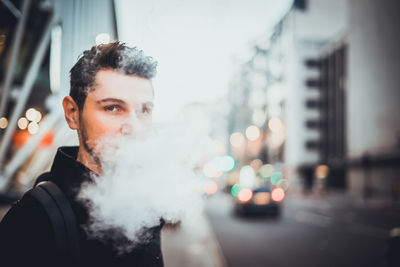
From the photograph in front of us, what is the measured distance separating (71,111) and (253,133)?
66.6 metres

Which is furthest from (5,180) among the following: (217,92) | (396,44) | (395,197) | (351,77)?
(351,77)

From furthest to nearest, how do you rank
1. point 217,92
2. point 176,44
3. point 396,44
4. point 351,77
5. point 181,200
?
point 351,77
point 396,44
point 217,92
point 176,44
point 181,200

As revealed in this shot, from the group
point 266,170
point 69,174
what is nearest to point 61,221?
point 69,174

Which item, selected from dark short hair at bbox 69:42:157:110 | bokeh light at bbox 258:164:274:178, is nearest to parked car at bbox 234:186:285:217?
dark short hair at bbox 69:42:157:110

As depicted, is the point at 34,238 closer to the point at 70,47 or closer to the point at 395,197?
the point at 70,47

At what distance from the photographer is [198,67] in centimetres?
168

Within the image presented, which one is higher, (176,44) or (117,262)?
(176,44)

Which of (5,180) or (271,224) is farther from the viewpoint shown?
(271,224)

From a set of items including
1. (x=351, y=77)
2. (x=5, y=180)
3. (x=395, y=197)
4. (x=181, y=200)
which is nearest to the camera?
(x=181, y=200)

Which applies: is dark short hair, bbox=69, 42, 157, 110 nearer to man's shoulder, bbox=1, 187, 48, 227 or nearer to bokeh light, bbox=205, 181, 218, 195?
man's shoulder, bbox=1, 187, 48, 227

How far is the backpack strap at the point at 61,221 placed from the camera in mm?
Answer: 1100

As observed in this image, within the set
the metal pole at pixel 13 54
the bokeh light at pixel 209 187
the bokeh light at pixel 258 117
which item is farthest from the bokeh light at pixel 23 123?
the bokeh light at pixel 258 117

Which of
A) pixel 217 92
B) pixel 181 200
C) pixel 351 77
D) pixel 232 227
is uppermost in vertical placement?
pixel 351 77

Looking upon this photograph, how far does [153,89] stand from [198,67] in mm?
350
